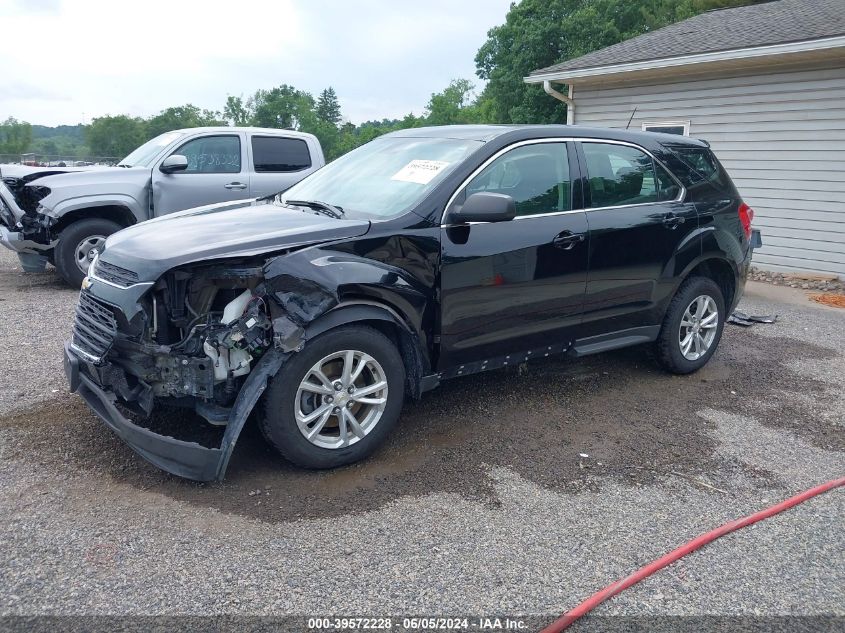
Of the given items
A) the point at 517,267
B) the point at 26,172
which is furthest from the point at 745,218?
the point at 26,172

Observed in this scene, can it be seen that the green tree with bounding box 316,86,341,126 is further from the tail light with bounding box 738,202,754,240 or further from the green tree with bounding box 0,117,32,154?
the tail light with bounding box 738,202,754,240

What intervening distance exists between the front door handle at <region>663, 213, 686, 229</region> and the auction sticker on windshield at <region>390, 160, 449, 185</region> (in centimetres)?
187

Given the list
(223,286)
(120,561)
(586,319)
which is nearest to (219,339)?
(223,286)

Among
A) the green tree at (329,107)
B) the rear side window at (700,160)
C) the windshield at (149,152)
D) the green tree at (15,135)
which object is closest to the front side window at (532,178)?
the rear side window at (700,160)

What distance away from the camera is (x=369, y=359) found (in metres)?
3.72

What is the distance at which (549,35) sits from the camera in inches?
1081

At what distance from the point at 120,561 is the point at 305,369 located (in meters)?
1.19

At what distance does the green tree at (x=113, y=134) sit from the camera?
55688 millimetres

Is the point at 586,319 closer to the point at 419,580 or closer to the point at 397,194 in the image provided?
the point at 397,194

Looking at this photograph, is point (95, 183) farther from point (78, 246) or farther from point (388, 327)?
point (388, 327)

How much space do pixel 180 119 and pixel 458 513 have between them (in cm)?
7269

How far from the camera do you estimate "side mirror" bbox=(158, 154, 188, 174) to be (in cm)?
817

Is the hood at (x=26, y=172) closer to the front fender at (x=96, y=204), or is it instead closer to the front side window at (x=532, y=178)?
the front fender at (x=96, y=204)

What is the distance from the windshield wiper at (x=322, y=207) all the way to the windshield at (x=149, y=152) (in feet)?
16.5
